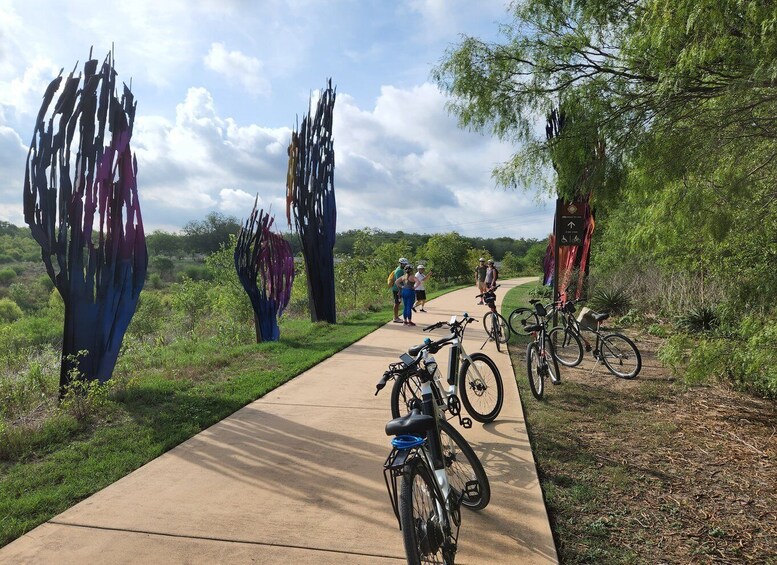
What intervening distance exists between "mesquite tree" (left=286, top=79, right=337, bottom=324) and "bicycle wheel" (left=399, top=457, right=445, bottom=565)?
11148 millimetres

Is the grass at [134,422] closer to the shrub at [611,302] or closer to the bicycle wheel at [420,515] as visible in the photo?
the bicycle wheel at [420,515]

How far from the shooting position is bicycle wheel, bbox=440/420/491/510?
10.9 ft

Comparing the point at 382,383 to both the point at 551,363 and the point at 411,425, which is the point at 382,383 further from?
the point at 551,363

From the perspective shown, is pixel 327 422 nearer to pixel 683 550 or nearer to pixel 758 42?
pixel 683 550

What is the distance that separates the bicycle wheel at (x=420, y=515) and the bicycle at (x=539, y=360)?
3893 mm

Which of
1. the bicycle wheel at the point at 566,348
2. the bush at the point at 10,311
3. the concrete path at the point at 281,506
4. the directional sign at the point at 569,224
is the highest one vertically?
the directional sign at the point at 569,224

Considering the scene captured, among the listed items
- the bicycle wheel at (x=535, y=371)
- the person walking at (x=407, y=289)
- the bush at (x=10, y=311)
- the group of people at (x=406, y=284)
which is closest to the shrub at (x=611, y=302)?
the group of people at (x=406, y=284)

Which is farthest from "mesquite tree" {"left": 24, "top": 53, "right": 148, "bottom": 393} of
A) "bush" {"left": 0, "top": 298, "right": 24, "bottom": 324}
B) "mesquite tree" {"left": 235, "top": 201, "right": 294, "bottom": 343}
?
"bush" {"left": 0, "top": 298, "right": 24, "bottom": 324}

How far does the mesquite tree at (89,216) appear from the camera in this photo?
19.2ft

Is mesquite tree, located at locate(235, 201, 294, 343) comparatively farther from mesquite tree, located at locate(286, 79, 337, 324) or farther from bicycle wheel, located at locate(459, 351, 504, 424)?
bicycle wheel, located at locate(459, 351, 504, 424)

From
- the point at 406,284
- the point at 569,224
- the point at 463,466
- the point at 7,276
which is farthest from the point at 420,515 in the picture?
the point at 7,276

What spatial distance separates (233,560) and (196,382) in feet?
15.0

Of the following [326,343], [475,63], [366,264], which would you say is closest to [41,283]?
[366,264]

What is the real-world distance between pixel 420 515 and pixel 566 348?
23.0 ft
